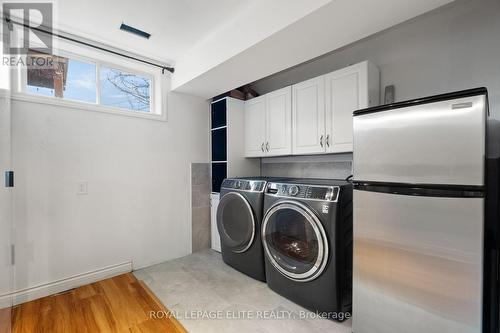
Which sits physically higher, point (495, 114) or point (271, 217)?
point (495, 114)

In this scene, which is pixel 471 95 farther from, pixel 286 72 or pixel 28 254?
pixel 28 254

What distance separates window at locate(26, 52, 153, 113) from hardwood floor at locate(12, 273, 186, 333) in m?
1.81

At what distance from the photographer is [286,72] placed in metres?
2.84

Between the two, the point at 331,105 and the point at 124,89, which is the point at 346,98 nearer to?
the point at 331,105

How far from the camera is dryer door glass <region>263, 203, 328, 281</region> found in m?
1.69

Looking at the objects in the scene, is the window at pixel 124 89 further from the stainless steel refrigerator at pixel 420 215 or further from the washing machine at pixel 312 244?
the stainless steel refrigerator at pixel 420 215

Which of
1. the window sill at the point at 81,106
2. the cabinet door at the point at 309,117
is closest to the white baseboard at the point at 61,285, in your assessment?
the window sill at the point at 81,106

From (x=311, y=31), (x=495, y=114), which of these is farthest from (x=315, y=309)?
(x=311, y=31)

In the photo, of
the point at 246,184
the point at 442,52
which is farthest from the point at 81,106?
the point at 442,52

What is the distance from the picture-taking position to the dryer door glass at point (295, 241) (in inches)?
66.6

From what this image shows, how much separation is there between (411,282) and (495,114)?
130 centimetres

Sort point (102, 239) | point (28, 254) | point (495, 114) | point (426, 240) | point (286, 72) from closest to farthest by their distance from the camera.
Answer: point (426, 240)
point (495, 114)
point (28, 254)
point (102, 239)
point (286, 72)

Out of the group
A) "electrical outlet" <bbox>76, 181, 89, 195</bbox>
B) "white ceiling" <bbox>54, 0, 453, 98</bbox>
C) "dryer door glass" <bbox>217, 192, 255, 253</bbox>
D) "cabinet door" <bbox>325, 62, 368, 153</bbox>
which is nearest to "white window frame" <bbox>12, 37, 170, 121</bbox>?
"white ceiling" <bbox>54, 0, 453, 98</bbox>

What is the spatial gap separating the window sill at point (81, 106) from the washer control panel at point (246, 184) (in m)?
1.13
